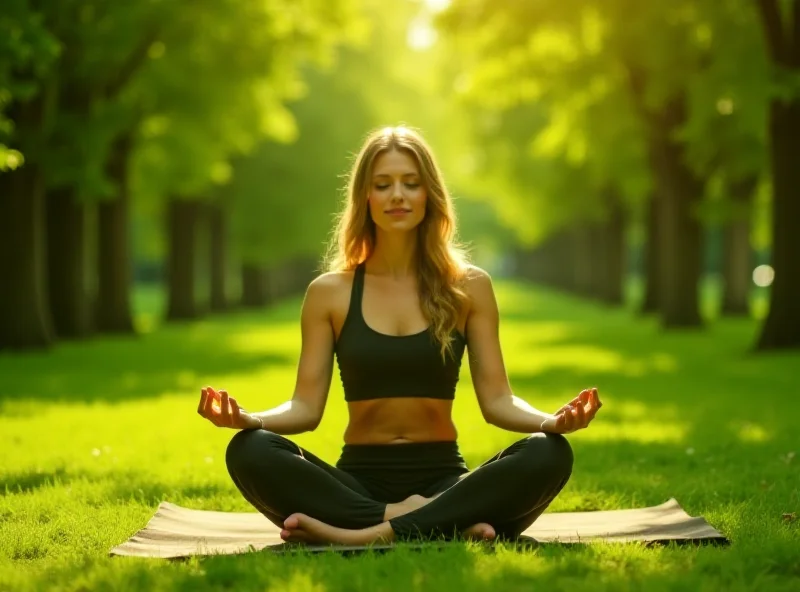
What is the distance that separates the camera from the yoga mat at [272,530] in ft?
18.1

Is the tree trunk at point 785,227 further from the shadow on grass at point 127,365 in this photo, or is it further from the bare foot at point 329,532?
the bare foot at point 329,532

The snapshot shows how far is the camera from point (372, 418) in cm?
577

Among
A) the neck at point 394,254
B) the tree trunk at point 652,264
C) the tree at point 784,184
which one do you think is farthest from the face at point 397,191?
the tree trunk at point 652,264

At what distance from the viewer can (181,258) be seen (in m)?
32.1

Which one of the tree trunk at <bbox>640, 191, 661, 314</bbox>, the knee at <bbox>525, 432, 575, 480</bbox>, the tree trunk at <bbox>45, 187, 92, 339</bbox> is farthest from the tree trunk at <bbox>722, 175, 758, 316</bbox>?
the knee at <bbox>525, 432, 575, 480</bbox>

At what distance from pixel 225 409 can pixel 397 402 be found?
2.94 feet

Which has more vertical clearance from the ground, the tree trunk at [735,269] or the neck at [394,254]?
the neck at [394,254]

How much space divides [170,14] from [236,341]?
7149 mm

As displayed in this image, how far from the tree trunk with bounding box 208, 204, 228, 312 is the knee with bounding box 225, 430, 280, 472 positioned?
31373mm

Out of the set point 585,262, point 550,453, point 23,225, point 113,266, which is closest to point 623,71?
point 113,266

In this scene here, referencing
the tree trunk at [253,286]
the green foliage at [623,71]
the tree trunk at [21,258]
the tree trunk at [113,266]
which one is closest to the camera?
the green foliage at [623,71]

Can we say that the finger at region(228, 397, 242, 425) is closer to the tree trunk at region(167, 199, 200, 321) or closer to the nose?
the nose

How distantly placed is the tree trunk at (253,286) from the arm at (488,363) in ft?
118

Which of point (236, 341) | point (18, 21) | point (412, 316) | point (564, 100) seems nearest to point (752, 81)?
point (564, 100)
